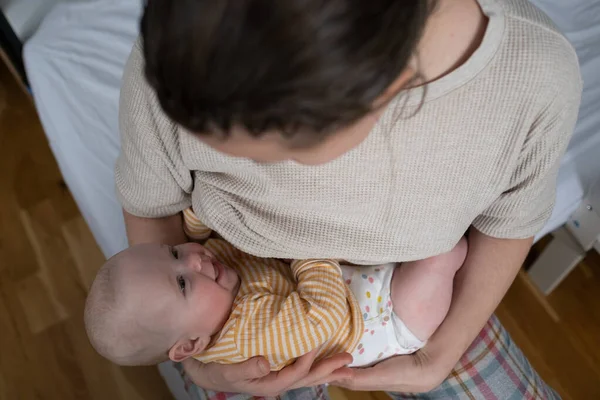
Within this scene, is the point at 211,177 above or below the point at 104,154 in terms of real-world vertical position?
above

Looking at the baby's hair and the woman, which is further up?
the woman

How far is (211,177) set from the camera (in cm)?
74

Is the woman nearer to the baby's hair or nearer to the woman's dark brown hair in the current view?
the woman's dark brown hair

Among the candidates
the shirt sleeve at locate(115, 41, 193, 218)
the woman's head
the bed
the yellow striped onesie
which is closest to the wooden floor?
the bed

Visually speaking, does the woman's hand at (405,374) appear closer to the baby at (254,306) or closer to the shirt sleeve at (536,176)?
the baby at (254,306)

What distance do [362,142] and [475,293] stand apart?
1.33 feet

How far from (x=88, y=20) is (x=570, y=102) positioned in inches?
40.1

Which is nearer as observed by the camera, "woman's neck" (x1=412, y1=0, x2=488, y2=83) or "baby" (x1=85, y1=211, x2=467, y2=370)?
"woman's neck" (x1=412, y1=0, x2=488, y2=83)

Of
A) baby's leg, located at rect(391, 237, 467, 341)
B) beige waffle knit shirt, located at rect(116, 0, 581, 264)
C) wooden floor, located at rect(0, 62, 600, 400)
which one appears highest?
beige waffle knit shirt, located at rect(116, 0, 581, 264)

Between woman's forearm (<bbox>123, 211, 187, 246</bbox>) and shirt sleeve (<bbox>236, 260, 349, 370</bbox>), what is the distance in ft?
0.65

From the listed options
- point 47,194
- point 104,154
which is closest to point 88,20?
point 104,154

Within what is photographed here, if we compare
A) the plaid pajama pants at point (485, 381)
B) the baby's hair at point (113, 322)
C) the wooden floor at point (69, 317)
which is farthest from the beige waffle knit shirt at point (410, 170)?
the wooden floor at point (69, 317)

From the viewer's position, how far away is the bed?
1.04 meters

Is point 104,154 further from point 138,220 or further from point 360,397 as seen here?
point 360,397
